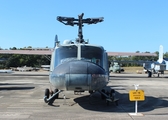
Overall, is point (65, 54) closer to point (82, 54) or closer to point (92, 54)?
point (82, 54)

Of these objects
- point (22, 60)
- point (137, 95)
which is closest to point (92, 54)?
point (137, 95)

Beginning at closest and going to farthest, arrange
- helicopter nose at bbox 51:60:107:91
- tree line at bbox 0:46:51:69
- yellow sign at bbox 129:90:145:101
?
helicopter nose at bbox 51:60:107:91
yellow sign at bbox 129:90:145:101
tree line at bbox 0:46:51:69

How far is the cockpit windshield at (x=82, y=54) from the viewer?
31.4 ft

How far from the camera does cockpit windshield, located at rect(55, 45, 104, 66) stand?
31.4ft

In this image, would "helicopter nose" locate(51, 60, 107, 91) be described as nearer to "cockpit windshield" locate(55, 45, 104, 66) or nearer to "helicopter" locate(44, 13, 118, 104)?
"helicopter" locate(44, 13, 118, 104)

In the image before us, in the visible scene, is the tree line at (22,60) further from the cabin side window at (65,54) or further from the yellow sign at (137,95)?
the yellow sign at (137,95)

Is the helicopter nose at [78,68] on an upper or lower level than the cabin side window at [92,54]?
lower

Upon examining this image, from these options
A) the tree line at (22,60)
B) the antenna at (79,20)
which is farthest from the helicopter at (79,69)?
the tree line at (22,60)

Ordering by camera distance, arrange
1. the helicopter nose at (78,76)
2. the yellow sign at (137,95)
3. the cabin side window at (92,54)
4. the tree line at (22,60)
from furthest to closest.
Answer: the tree line at (22,60) → the cabin side window at (92,54) → the yellow sign at (137,95) → the helicopter nose at (78,76)

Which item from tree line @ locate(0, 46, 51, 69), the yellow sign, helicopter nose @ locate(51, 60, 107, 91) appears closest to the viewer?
helicopter nose @ locate(51, 60, 107, 91)

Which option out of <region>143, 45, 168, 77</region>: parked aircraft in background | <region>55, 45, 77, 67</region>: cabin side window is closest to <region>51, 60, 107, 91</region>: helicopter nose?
<region>55, 45, 77, 67</region>: cabin side window

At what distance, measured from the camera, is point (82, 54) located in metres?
9.59

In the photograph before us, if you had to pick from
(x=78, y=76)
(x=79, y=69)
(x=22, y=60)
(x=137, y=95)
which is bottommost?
(x=137, y=95)

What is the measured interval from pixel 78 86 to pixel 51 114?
4.05 feet
